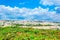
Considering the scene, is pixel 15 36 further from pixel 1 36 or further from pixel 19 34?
pixel 1 36

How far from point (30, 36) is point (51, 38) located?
9.06 ft

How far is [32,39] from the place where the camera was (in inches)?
1146

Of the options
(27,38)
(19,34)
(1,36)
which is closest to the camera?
(27,38)

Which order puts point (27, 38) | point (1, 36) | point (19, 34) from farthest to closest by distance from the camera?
1. point (1, 36)
2. point (19, 34)
3. point (27, 38)

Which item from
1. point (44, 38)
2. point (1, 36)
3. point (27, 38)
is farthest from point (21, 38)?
point (1, 36)

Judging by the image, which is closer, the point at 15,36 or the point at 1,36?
the point at 15,36

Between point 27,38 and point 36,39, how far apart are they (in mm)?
1161

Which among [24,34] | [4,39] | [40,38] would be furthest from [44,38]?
[4,39]

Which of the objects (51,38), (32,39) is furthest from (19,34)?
(51,38)

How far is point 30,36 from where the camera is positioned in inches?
1176

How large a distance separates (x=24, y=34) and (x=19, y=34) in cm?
89

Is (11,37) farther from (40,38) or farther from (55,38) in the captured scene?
(55,38)

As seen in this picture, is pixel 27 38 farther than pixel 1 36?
No

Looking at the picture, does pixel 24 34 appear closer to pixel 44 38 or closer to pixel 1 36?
Answer: pixel 44 38
